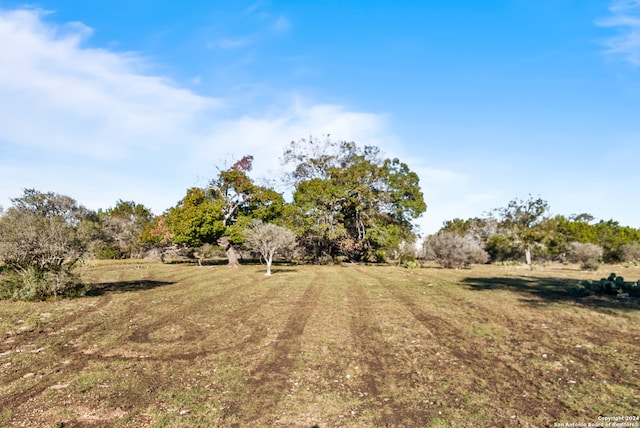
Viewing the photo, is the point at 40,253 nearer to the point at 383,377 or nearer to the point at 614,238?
the point at 383,377

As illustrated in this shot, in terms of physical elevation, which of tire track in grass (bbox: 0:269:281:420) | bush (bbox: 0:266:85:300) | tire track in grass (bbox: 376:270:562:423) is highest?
bush (bbox: 0:266:85:300)

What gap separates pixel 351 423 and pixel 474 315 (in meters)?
9.48

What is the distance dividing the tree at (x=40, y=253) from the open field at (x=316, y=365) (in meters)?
1.61

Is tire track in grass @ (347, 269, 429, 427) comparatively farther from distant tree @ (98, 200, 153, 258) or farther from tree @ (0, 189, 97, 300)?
distant tree @ (98, 200, 153, 258)

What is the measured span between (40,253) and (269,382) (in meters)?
15.0

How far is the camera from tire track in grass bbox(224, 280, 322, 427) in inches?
229

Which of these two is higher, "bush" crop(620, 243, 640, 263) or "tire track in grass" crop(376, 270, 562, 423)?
"bush" crop(620, 243, 640, 263)

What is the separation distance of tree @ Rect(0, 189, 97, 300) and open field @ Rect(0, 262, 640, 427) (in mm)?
1607

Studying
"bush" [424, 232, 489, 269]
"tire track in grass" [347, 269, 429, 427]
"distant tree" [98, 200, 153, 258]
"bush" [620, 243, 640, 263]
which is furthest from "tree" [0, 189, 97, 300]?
"bush" [620, 243, 640, 263]

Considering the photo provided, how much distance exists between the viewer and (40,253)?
16.2 m

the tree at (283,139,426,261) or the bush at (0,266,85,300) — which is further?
the tree at (283,139,426,261)

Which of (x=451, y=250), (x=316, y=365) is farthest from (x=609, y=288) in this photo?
(x=451, y=250)

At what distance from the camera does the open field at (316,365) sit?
576 centimetres

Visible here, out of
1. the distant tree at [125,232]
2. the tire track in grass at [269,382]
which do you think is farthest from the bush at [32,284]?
the distant tree at [125,232]
